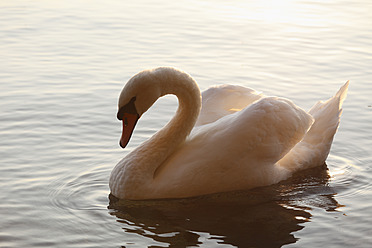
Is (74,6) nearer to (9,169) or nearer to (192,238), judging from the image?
(9,169)

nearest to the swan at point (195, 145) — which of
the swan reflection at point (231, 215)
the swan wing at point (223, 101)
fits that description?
the swan reflection at point (231, 215)

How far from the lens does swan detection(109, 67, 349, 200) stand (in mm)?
7531

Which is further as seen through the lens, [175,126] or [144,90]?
[175,126]

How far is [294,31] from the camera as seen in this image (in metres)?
14.2

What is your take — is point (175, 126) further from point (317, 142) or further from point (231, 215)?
point (317, 142)

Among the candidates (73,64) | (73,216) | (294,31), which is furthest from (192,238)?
(294,31)

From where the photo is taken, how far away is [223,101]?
8.54 metres

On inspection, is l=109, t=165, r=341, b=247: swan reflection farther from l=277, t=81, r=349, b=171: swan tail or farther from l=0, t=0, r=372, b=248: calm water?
l=277, t=81, r=349, b=171: swan tail

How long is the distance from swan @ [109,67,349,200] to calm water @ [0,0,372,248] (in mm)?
164

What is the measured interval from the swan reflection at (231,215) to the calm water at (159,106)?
0.02 metres

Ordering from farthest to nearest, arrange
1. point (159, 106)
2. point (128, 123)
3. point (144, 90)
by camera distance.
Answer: point (159, 106) < point (128, 123) < point (144, 90)

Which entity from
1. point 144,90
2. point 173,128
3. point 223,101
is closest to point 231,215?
point 173,128

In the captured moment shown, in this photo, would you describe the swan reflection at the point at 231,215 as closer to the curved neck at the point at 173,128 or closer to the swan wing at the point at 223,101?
the curved neck at the point at 173,128

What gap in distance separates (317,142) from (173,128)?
1746 mm
